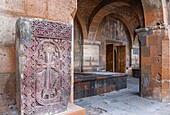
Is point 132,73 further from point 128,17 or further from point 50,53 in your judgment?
point 50,53

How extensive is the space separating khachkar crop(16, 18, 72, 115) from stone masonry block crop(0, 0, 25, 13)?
0.73ft

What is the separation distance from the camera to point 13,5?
1.27m

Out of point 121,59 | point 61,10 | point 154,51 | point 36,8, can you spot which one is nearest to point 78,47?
point 121,59

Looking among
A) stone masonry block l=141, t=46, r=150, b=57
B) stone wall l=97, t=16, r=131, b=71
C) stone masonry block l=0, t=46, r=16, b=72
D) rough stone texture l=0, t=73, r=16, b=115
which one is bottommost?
rough stone texture l=0, t=73, r=16, b=115

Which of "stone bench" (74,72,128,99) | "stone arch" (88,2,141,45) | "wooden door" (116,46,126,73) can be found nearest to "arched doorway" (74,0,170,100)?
"stone bench" (74,72,128,99)

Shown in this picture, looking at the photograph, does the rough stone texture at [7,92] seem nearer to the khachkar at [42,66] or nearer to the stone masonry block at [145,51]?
the khachkar at [42,66]

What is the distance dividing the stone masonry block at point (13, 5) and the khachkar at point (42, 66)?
0.22m

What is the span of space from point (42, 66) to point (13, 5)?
0.55 metres

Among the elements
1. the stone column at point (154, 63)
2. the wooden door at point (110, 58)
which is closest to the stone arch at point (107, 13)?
the wooden door at point (110, 58)

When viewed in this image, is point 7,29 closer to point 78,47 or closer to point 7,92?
point 7,92

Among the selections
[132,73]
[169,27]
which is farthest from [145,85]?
[132,73]

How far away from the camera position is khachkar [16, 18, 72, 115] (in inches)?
44.1

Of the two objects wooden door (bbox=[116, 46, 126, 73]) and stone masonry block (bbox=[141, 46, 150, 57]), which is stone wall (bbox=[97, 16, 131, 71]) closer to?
wooden door (bbox=[116, 46, 126, 73])

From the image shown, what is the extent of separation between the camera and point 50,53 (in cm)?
125
